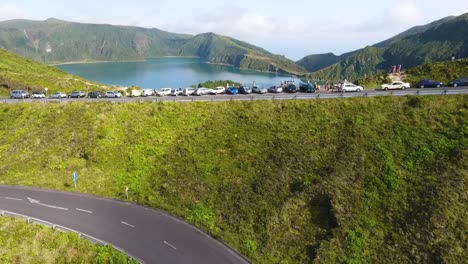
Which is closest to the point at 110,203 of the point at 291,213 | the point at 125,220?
the point at 125,220

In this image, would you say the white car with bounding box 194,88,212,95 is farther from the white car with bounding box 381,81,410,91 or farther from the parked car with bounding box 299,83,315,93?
the white car with bounding box 381,81,410,91

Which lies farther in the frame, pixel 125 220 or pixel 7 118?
pixel 7 118

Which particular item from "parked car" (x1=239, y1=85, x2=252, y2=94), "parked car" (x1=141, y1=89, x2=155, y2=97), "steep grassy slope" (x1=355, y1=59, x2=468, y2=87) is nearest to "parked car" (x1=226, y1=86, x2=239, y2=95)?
"parked car" (x1=239, y1=85, x2=252, y2=94)

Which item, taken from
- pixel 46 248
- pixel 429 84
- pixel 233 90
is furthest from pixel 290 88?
pixel 46 248

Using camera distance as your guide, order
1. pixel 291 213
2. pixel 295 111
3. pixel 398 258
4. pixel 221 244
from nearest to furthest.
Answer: pixel 398 258
pixel 221 244
pixel 291 213
pixel 295 111

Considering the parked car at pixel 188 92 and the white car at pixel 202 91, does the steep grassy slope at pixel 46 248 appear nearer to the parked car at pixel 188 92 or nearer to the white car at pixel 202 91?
the parked car at pixel 188 92

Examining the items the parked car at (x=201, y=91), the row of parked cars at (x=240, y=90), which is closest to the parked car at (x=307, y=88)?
the row of parked cars at (x=240, y=90)

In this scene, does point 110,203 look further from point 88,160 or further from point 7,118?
point 7,118
